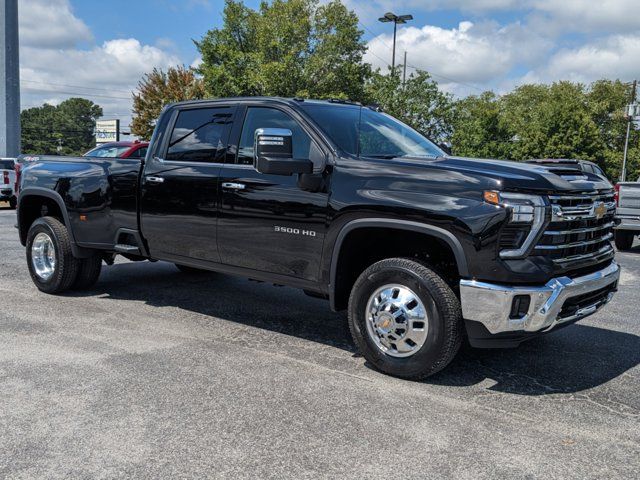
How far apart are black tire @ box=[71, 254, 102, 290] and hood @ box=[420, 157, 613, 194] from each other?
4.14 m

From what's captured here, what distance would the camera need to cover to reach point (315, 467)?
9.74 ft

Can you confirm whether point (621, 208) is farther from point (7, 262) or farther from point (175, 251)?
point (7, 262)

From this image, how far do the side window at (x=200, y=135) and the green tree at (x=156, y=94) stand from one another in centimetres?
4547

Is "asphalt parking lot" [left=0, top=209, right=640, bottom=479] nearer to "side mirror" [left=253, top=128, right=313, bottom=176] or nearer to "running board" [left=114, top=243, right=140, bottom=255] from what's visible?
"running board" [left=114, top=243, right=140, bottom=255]

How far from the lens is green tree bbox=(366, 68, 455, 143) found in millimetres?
31734

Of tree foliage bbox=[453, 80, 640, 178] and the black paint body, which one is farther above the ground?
tree foliage bbox=[453, 80, 640, 178]

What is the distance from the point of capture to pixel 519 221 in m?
3.70

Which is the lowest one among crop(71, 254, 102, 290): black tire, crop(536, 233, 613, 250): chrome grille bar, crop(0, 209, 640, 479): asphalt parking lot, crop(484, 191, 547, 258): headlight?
crop(0, 209, 640, 479): asphalt parking lot

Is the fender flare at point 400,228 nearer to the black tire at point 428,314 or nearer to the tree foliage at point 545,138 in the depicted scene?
the black tire at point 428,314

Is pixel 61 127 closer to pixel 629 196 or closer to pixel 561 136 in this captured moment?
pixel 561 136

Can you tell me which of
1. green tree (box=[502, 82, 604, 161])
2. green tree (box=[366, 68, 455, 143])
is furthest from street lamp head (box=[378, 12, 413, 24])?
green tree (box=[502, 82, 604, 161])

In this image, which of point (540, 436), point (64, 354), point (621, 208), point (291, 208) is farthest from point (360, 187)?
point (621, 208)

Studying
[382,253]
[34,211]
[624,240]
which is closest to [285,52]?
[624,240]

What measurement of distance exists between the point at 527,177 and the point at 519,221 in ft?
1.00
